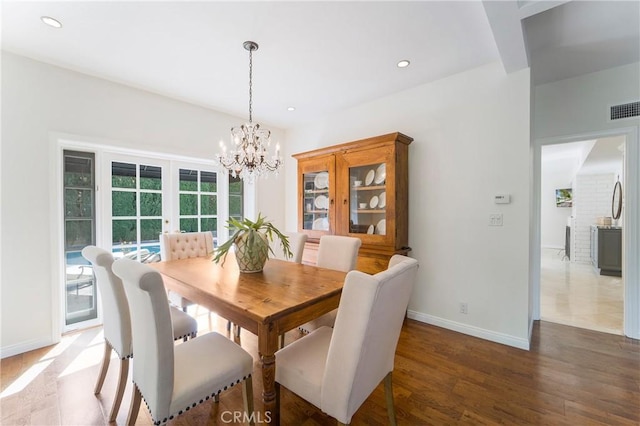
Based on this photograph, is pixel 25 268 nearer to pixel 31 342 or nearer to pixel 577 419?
pixel 31 342

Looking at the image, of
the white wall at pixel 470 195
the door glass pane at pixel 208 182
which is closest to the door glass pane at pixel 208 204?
the door glass pane at pixel 208 182

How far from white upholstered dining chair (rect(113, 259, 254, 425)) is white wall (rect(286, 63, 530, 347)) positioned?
2.24m

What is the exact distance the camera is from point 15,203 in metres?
2.33

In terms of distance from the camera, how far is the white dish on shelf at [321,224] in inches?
138

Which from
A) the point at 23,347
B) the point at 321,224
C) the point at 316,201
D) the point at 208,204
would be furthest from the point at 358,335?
the point at 208,204

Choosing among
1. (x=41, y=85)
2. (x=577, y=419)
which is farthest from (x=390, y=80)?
(x=41, y=85)

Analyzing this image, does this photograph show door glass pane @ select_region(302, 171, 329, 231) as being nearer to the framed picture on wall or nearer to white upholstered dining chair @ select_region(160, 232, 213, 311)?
white upholstered dining chair @ select_region(160, 232, 213, 311)

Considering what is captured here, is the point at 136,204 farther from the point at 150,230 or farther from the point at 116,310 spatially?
the point at 116,310

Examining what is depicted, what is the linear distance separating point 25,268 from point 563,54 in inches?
205

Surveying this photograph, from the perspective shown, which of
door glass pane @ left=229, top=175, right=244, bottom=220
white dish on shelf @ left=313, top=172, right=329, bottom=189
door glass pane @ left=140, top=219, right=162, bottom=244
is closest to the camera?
door glass pane @ left=140, top=219, right=162, bottom=244

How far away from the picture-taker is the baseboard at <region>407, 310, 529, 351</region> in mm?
2443

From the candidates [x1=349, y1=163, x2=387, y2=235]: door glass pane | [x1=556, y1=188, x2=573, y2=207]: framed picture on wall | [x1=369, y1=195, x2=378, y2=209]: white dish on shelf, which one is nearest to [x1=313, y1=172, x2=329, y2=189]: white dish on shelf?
[x1=349, y1=163, x2=387, y2=235]: door glass pane

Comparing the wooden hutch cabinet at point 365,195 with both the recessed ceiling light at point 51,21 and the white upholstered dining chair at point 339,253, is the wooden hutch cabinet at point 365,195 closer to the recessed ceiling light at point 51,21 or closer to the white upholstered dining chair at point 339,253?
the white upholstered dining chair at point 339,253

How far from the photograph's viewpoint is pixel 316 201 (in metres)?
3.65
